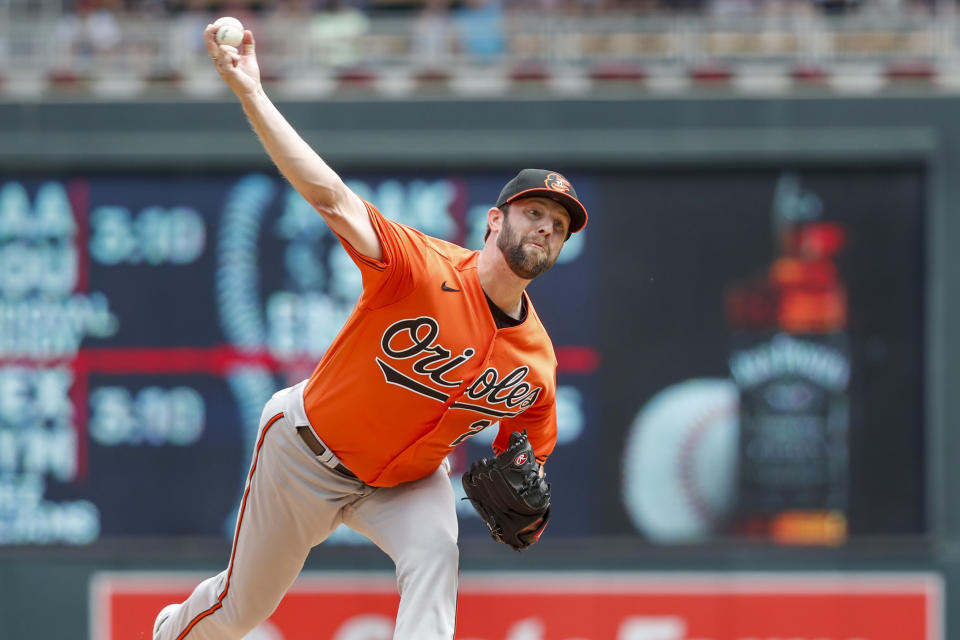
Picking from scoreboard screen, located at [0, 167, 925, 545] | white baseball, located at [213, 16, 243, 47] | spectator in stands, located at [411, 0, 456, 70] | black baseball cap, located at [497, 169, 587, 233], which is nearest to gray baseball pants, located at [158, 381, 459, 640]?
black baseball cap, located at [497, 169, 587, 233]

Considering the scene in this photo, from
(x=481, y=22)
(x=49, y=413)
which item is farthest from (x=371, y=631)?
(x=481, y=22)

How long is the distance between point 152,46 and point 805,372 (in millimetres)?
4650

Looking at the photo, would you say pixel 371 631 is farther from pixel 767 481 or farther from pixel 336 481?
pixel 336 481

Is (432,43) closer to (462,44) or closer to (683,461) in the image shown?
(462,44)

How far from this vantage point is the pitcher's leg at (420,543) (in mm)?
4262

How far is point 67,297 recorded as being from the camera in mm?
8750

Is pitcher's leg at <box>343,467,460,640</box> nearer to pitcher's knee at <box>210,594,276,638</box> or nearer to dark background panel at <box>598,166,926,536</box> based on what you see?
pitcher's knee at <box>210,594,276,638</box>

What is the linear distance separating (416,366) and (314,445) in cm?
50

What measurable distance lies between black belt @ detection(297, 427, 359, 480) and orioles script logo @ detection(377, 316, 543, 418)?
0.38 metres

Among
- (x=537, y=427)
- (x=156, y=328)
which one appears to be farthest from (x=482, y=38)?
(x=537, y=427)

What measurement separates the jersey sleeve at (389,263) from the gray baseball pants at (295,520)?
0.62 meters

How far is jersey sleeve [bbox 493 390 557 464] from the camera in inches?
184

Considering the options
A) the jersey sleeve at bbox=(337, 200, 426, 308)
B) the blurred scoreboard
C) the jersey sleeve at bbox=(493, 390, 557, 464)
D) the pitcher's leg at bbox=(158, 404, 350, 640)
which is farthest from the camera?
the blurred scoreboard

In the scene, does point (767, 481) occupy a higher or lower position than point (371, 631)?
higher
